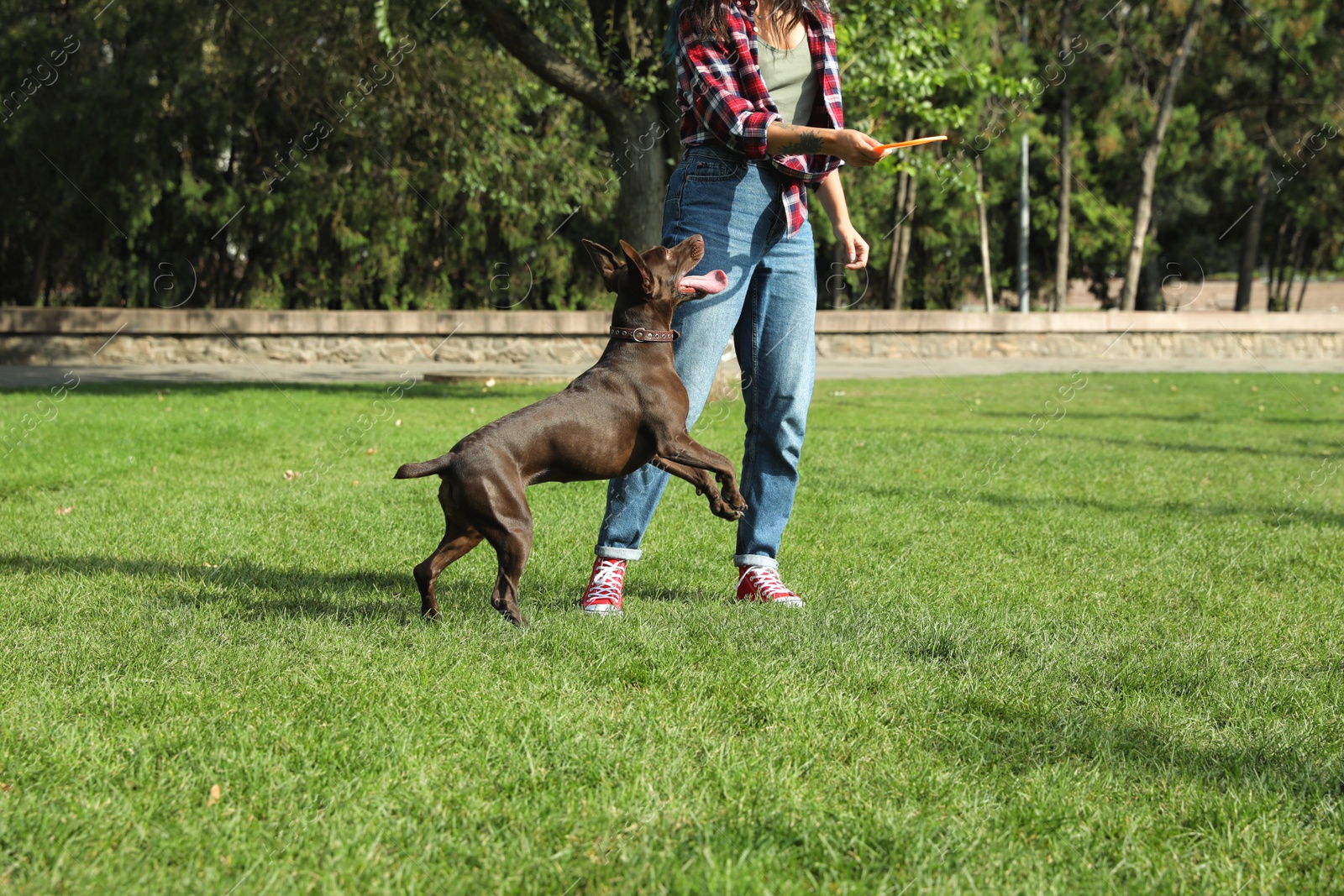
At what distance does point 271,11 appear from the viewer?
15602mm

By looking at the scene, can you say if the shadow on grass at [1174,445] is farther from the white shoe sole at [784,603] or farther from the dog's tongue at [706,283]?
the dog's tongue at [706,283]

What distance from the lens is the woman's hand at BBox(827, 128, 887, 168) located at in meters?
3.35

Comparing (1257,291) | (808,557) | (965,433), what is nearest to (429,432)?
(965,433)

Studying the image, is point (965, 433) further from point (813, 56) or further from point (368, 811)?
point (368, 811)

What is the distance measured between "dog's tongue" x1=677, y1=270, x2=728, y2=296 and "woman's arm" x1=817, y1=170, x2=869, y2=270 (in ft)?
2.11

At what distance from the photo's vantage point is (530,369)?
18688mm

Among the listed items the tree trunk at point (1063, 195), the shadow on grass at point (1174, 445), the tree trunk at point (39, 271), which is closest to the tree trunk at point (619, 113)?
the shadow on grass at point (1174, 445)

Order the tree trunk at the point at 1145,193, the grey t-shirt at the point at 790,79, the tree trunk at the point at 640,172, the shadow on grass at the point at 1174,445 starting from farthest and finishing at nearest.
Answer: the tree trunk at the point at 1145,193, the tree trunk at the point at 640,172, the shadow on grass at the point at 1174,445, the grey t-shirt at the point at 790,79

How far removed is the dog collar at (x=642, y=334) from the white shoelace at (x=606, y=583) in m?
0.84

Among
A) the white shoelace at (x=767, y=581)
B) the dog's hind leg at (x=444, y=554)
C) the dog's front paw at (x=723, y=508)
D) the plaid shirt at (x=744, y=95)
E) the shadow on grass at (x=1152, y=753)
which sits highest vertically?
the plaid shirt at (x=744, y=95)

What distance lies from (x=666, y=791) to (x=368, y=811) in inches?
23.2

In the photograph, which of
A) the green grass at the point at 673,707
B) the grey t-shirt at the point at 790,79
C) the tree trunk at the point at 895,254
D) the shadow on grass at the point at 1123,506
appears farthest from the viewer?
the tree trunk at the point at 895,254

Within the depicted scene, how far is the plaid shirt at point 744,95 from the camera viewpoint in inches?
146

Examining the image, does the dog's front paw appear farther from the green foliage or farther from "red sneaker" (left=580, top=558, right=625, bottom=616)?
the green foliage
